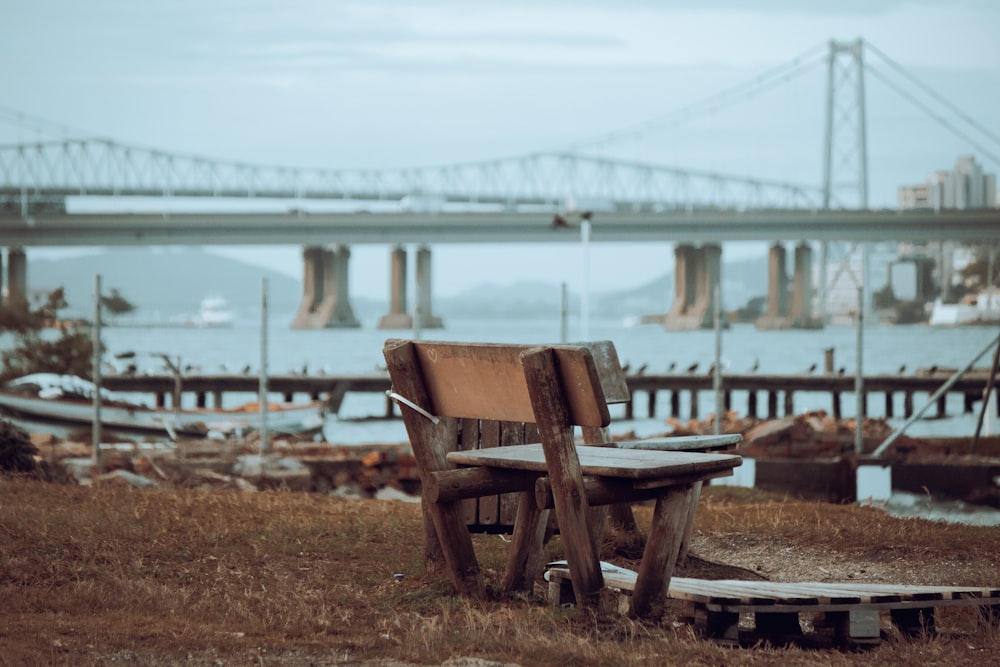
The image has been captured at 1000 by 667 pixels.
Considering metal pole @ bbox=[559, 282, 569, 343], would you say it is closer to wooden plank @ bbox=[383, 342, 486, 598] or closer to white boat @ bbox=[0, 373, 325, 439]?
white boat @ bbox=[0, 373, 325, 439]

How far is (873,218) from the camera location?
67.2 m

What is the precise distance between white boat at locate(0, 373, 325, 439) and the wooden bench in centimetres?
1613

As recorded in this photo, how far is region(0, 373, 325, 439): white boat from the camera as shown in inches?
840

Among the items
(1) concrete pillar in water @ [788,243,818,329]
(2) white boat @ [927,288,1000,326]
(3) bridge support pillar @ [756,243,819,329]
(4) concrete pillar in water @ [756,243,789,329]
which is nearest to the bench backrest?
(2) white boat @ [927,288,1000,326]

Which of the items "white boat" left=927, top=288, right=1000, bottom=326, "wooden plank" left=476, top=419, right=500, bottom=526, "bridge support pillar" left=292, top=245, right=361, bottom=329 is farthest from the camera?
"bridge support pillar" left=292, top=245, right=361, bottom=329

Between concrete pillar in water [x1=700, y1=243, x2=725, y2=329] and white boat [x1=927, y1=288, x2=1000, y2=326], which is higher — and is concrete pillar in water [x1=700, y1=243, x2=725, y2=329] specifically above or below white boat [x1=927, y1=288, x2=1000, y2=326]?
above

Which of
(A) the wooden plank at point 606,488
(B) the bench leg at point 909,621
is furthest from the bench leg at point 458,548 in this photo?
(B) the bench leg at point 909,621

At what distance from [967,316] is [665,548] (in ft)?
254

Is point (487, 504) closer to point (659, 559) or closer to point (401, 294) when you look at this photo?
point (659, 559)

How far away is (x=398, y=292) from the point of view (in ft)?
264

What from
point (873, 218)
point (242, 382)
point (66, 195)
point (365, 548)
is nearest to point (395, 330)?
point (66, 195)

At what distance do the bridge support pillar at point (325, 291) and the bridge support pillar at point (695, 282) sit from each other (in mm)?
20322

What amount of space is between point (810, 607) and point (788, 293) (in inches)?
3163

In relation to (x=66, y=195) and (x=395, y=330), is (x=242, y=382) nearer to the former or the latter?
(x=395, y=330)
